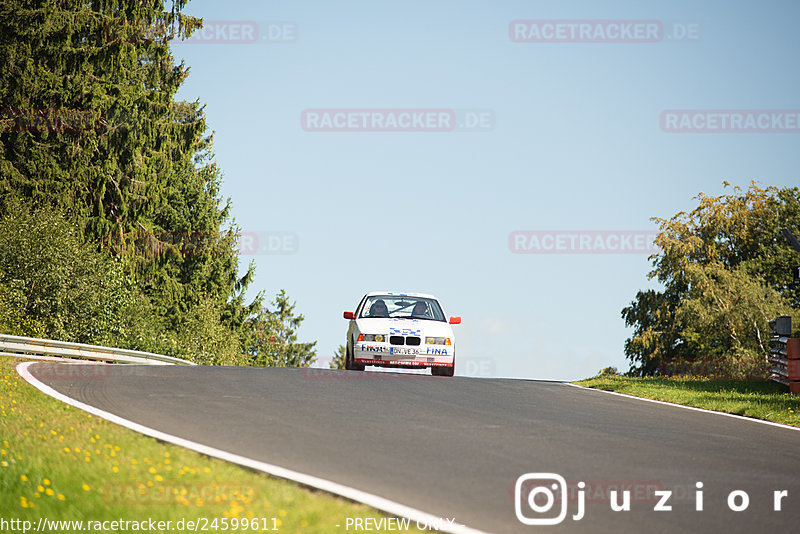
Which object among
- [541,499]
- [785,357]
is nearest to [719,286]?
[785,357]

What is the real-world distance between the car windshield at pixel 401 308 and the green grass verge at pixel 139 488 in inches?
416

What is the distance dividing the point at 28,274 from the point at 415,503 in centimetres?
2457

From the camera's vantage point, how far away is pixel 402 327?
17.5 m

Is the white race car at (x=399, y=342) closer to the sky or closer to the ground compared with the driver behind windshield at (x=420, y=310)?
closer to the ground

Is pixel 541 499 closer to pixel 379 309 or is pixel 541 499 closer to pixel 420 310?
pixel 379 309

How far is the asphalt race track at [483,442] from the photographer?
603 cm

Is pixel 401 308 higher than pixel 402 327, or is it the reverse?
pixel 401 308

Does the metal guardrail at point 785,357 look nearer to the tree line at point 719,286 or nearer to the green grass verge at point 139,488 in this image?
the green grass verge at point 139,488

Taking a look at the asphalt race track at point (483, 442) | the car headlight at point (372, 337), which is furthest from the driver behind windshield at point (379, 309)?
the asphalt race track at point (483, 442)

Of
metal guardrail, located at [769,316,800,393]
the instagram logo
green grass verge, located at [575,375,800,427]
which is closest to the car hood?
green grass verge, located at [575,375,800,427]

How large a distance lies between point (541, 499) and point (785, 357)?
14.0m

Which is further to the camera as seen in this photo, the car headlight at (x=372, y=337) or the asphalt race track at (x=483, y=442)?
the car headlight at (x=372, y=337)

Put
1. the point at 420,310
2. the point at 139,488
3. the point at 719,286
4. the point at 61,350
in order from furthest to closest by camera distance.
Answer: the point at 719,286 → the point at 61,350 → the point at 420,310 → the point at 139,488

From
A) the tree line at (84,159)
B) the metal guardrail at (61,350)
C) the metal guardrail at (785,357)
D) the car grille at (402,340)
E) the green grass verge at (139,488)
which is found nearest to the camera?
the green grass verge at (139,488)
